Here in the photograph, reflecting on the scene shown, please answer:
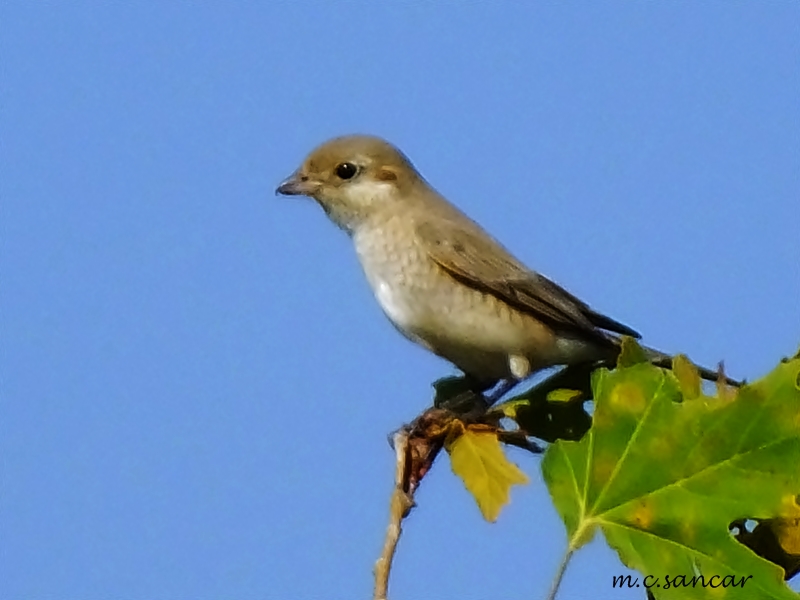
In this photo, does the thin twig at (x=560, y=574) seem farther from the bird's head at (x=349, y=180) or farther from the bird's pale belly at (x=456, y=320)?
the bird's head at (x=349, y=180)

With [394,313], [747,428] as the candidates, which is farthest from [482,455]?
[394,313]

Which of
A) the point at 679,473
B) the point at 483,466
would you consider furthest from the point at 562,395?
the point at 679,473

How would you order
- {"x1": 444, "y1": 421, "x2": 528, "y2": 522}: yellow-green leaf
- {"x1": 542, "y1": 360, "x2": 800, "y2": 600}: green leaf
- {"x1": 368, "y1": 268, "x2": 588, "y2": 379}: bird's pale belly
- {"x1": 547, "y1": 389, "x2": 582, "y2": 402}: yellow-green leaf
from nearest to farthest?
{"x1": 542, "y1": 360, "x2": 800, "y2": 600}: green leaf, {"x1": 444, "y1": 421, "x2": 528, "y2": 522}: yellow-green leaf, {"x1": 547, "y1": 389, "x2": 582, "y2": 402}: yellow-green leaf, {"x1": 368, "y1": 268, "x2": 588, "y2": 379}: bird's pale belly

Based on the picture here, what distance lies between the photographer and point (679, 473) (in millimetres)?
2893

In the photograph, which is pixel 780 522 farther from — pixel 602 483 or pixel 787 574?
pixel 602 483

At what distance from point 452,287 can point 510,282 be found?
0.92 ft

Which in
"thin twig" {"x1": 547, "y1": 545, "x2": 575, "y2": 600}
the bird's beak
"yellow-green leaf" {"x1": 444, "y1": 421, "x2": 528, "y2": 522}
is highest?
the bird's beak

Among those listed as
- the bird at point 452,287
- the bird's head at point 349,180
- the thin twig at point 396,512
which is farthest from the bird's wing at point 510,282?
the thin twig at point 396,512

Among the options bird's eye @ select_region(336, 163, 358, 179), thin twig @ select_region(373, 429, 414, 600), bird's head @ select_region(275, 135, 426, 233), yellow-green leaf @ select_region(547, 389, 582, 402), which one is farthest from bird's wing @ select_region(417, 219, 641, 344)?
thin twig @ select_region(373, 429, 414, 600)

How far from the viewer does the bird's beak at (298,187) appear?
5863 millimetres

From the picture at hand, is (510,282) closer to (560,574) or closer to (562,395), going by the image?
(562,395)

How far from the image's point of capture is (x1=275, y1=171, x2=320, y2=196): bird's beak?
5.86 metres

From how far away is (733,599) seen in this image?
2.77 metres

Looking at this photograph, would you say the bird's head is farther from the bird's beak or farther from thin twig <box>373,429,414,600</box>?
thin twig <box>373,429,414,600</box>
